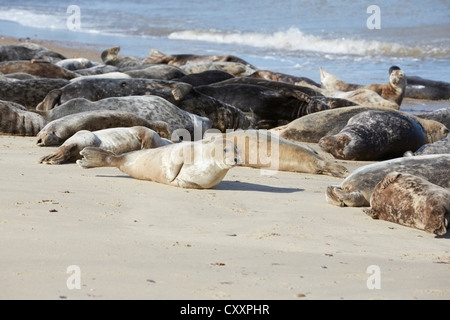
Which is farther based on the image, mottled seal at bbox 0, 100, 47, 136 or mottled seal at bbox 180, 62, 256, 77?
mottled seal at bbox 180, 62, 256, 77

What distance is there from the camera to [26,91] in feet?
28.9

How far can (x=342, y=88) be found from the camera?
13.6m

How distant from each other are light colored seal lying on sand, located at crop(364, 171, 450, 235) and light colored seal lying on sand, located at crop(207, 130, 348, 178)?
1924 mm

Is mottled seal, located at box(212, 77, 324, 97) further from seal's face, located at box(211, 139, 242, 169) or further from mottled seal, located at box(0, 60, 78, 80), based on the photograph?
seal's face, located at box(211, 139, 242, 169)

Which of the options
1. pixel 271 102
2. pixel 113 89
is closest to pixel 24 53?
pixel 113 89

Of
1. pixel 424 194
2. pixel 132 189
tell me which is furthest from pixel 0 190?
pixel 424 194

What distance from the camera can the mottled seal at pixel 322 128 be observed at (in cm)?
850

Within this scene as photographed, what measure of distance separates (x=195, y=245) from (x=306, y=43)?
21.4 meters

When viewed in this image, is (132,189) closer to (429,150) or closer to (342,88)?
(429,150)

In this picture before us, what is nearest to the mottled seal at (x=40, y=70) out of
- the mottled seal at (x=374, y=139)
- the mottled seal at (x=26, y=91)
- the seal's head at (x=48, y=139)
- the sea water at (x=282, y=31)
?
the mottled seal at (x=26, y=91)

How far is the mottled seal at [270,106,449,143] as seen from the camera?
8500 millimetres

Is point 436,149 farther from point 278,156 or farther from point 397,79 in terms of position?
point 397,79

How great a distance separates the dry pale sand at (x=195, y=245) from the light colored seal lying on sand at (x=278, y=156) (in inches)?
43.0

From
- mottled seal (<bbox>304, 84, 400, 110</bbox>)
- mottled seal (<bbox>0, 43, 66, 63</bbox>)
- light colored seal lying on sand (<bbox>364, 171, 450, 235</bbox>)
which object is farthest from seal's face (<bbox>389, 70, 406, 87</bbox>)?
light colored seal lying on sand (<bbox>364, 171, 450, 235</bbox>)
